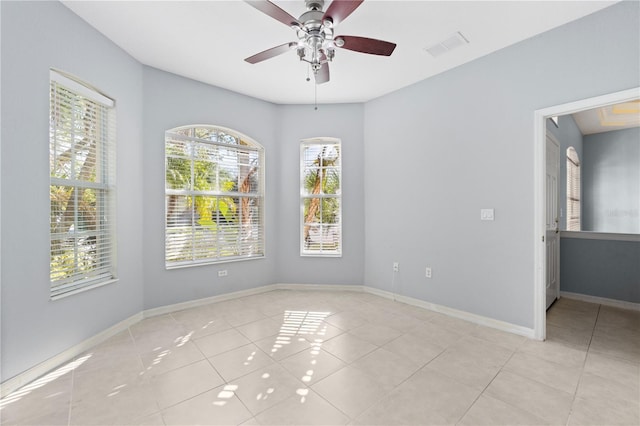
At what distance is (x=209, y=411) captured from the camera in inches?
69.7

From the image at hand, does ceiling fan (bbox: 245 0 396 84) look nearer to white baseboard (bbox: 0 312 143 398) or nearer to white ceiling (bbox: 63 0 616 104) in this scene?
white ceiling (bbox: 63 0 616 104)

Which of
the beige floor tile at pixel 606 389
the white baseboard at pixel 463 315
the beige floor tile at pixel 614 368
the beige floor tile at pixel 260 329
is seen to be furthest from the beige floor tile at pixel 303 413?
the white baseboard at pixel 463 315

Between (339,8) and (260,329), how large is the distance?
2966 mm

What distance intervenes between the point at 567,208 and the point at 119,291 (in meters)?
6.48

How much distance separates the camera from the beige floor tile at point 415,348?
7.97 ft

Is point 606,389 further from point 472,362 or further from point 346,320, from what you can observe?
point 346,320

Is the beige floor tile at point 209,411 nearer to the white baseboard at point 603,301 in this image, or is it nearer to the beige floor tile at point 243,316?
the beige floor tile at point 243,316

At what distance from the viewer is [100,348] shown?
2.62 m

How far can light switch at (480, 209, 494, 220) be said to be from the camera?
3123mm

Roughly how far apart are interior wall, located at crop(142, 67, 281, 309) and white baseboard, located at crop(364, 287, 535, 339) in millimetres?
1895

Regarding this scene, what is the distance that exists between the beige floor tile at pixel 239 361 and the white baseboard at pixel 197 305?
4.05 feet

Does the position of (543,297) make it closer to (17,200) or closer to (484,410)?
(484,410)

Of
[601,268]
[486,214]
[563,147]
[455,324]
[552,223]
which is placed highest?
[563,147]

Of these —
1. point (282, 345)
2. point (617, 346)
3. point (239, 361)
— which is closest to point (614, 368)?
point (617, 346)
